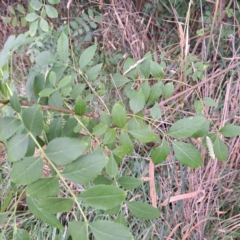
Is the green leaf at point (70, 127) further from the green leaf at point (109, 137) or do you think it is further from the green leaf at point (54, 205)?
the green leaf at point (54, 205)

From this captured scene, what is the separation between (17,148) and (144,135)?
24 centimetres

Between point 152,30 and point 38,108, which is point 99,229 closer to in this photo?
point 38,108

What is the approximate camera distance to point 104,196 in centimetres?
46

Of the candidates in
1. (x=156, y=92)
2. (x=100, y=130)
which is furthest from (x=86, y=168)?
(x=156, y=92)

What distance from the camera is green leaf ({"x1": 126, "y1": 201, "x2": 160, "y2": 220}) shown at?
573 mm

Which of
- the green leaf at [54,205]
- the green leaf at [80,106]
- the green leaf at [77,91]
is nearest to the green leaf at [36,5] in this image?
the green leaf at [77,91]

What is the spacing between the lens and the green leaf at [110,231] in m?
0.43

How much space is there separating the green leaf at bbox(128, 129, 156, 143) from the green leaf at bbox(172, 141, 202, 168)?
9 centimetres

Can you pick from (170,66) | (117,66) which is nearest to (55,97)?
(170,66)

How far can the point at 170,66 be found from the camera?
65.8 inches

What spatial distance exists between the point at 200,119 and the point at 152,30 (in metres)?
1.42

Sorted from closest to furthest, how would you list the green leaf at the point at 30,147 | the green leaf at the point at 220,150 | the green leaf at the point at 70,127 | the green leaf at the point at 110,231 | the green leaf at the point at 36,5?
1. the green leaf at the point at 110,231
2. the green leaf at the point at 30,147
3. the green leaf at the point at 70,127
4. the green leaf at the point at 220,150
5. the green leaf at the point at 36,5

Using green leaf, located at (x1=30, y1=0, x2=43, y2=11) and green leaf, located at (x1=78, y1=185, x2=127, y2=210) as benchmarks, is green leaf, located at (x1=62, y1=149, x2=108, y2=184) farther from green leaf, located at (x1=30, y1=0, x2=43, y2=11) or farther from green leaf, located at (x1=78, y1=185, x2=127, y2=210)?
green leaf, located at (x1=30, y1=0, x2=43, y2=11)

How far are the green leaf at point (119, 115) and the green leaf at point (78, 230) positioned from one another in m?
0.23
